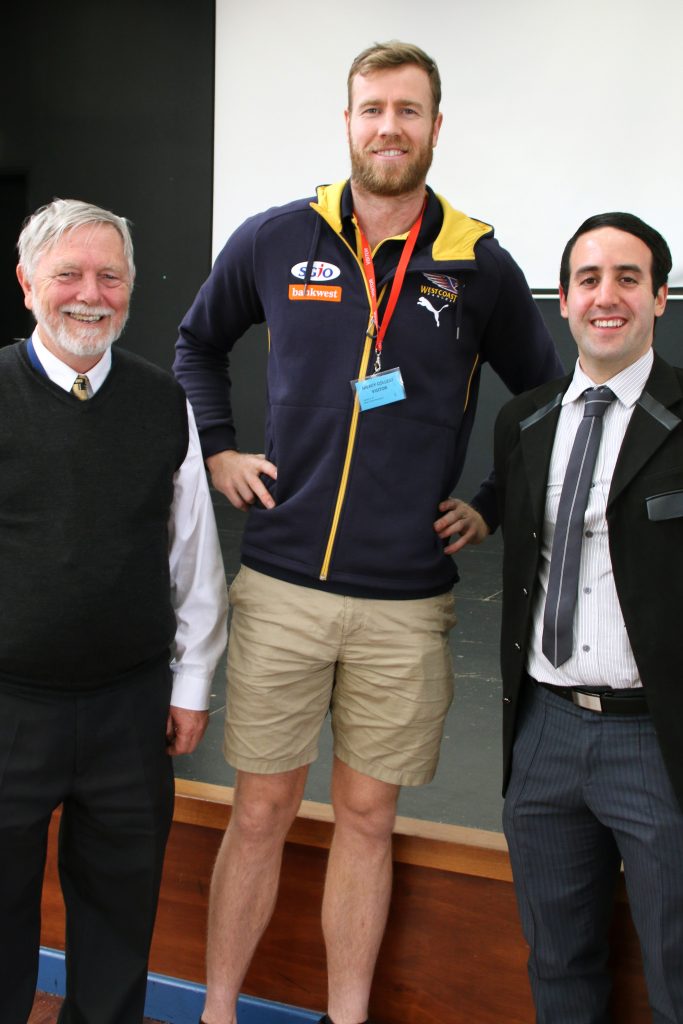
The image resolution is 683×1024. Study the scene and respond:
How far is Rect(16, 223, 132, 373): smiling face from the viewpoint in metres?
1.48

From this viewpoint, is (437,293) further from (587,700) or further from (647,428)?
(587,700)

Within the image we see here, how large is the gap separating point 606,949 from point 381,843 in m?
0.42

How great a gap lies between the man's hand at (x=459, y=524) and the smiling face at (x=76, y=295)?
2.11 ft

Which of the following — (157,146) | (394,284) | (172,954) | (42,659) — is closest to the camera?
(42,659)

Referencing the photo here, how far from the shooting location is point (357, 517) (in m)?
1.71

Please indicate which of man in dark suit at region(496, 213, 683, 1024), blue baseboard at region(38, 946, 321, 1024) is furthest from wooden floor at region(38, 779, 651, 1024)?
man in dark suit at region(496, 213, 683, 1024)

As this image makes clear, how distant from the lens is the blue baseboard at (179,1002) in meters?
1.98

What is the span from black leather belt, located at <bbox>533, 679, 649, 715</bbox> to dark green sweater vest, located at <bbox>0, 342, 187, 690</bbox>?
665mm

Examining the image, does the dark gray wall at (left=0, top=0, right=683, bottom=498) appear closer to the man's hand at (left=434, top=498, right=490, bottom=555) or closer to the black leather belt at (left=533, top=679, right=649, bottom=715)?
the man's hand at (left=434, top=498, right=490, bottom=555)

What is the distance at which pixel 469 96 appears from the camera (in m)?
6.45

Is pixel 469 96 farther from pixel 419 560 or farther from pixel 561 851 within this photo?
pixel 561 851

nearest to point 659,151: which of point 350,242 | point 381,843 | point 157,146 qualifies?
point 157,146

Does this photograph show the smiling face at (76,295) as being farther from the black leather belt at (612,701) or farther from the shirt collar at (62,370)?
the black leather belt at (612,701)

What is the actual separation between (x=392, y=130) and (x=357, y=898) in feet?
4.35
